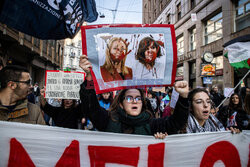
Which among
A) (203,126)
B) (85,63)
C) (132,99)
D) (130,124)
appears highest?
(85,63)

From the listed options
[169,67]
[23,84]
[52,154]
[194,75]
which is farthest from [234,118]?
[194,75]

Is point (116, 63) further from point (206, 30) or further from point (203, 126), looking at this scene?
Result: point (206, 30)

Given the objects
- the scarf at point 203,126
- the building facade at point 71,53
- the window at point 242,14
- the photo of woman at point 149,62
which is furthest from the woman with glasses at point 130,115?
the building facade at point 71,53

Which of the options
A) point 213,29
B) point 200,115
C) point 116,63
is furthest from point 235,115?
point 213,29

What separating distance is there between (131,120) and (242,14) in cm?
1194

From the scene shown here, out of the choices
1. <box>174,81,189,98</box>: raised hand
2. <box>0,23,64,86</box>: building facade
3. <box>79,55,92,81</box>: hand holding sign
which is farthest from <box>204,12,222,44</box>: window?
<box>0,23,64,86</box>: building facade

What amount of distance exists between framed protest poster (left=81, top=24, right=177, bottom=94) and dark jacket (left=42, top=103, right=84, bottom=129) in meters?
1.43

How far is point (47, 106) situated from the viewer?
9.59 feet

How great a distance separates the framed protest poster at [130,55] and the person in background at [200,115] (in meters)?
0.45

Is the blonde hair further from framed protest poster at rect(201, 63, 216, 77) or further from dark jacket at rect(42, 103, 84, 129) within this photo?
framed protest poster at rect(201, 63, 216, 77)

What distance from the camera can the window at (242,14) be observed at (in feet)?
33.3

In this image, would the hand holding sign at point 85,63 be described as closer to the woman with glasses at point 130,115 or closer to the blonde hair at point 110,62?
the woman with glasses at point 130,115

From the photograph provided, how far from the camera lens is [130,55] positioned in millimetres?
1906

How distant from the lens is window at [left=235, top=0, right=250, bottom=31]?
1014 centimetres
